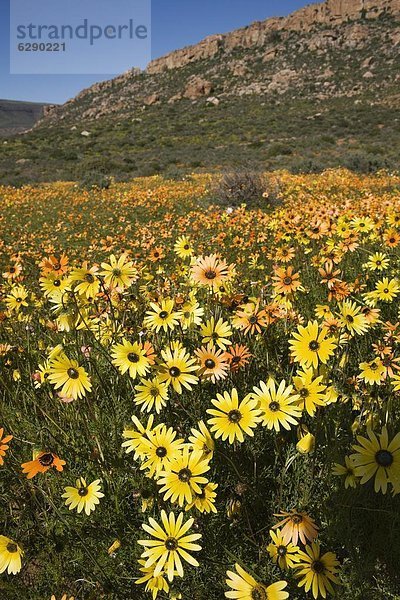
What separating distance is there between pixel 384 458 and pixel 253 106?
5956 centimetres

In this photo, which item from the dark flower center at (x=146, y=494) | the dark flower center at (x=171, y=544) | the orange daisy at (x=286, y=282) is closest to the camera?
the dark flower center at (x=171, y=544)

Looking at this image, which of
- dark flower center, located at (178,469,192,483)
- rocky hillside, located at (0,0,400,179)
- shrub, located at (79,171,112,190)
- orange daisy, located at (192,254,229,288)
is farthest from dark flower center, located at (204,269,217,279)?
rocky hillside, located at (0,0,400,179)

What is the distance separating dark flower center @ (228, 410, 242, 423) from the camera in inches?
60.8

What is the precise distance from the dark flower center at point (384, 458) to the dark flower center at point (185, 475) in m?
0.68

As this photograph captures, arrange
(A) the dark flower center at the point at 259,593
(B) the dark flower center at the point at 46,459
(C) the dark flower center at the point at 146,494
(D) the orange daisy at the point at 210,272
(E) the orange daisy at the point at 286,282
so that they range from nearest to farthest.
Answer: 1. (A) the dark flower center at the point at 259,593
2. (B) the dark flower center at the point at 46,459
3. (C) the dark flower center at the point at 146,494
4. (D) the orange daisy at the point at 210,272
5. (E) the orange daisy at the point at 286,282

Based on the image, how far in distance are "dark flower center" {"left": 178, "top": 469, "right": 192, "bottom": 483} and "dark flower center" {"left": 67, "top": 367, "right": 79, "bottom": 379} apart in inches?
28.4

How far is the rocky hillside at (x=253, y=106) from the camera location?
28000 millimetres

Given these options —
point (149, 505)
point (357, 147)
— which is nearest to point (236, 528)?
point (149, 505)

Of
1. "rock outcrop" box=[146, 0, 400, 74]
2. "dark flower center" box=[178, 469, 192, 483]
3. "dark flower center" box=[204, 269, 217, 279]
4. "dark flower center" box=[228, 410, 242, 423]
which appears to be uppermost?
"rock outcrop" box=[146, 0, 400, 74]

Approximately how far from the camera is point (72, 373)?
1.78m

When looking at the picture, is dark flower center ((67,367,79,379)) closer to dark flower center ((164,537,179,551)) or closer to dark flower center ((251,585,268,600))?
dark flower center ((164,537,179,551))

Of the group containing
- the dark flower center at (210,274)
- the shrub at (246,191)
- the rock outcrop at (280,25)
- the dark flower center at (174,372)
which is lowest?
the dark flower center at (174,372)

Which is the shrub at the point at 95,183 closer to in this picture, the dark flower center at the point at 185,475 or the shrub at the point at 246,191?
the shrub at the point at 246,191

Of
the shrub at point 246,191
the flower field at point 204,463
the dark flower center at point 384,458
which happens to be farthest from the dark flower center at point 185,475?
the shrub at point 246,191
